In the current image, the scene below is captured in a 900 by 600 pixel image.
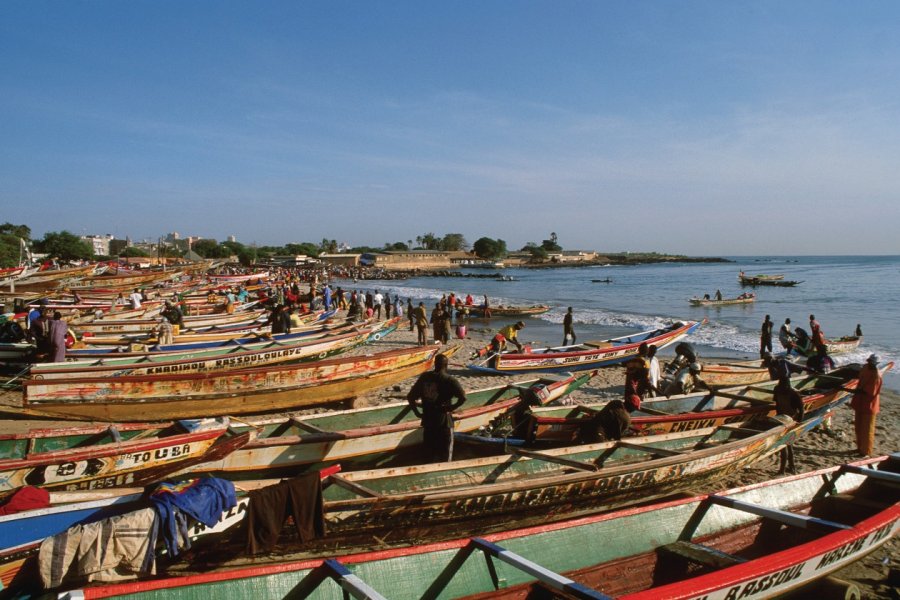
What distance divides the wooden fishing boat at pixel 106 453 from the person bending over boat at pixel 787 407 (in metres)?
8.56

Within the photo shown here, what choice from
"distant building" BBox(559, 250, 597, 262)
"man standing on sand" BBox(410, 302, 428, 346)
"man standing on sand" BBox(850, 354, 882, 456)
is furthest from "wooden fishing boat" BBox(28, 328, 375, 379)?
"distant building" BBox(559, 250, 597, 262)

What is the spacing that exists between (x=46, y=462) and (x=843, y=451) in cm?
1306

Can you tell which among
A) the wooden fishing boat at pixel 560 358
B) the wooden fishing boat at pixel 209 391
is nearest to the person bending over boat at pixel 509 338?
the wooden fishing boat at pixel 560 358

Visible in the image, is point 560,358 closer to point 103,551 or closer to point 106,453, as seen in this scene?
point 106,453

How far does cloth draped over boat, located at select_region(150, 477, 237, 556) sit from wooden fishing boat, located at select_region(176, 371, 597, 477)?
1739mm

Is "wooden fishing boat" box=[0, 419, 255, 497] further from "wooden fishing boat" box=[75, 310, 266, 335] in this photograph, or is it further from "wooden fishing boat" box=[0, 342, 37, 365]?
"wooden fishing boat" box=[75, 310, 266, 335]

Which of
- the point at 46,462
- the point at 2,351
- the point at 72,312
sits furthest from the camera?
the point at 72,312

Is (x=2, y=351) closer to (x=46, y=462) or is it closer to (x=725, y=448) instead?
(x=46, y=462)

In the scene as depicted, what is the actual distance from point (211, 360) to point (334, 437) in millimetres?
7839

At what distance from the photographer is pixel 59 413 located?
10453 millimetres

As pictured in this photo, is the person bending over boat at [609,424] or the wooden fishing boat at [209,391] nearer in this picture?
the person bending over boat at [609,424]

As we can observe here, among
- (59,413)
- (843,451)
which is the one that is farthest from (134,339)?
(843,451)

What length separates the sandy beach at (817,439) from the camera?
6.31 metres

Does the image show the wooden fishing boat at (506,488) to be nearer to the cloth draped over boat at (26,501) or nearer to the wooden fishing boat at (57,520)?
the wooden fishing boat at (57,520)
